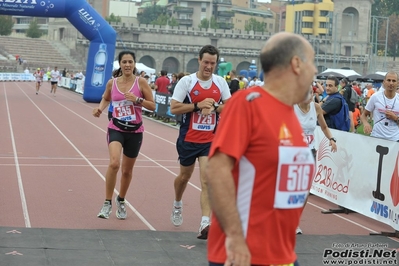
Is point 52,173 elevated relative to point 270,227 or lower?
lower

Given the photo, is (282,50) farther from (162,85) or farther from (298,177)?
(162,85)

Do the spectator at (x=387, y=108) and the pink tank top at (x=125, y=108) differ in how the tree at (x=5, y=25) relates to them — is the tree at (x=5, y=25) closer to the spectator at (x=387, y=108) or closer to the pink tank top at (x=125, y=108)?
the spectator at (x=387, y=108)

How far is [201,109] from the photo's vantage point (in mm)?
8203

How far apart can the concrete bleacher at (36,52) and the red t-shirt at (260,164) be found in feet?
308

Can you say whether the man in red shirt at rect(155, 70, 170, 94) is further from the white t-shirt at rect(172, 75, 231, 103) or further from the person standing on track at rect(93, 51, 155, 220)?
the white t-shirt at rect(172, 75, 231, 103)

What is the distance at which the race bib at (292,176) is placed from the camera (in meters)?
3.64

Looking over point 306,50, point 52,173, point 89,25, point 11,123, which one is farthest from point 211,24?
point 306,50

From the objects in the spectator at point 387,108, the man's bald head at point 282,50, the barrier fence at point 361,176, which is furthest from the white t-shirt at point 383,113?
the man's bald head at point 282,50

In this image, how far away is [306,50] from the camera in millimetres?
3672

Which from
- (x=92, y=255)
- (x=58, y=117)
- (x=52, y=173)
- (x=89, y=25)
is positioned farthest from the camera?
(x=89, y=25)

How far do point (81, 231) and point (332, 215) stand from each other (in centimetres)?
371

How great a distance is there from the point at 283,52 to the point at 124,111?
5588 mm

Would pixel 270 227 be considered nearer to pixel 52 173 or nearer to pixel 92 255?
pixel 92 255

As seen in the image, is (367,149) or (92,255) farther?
(367,149)
